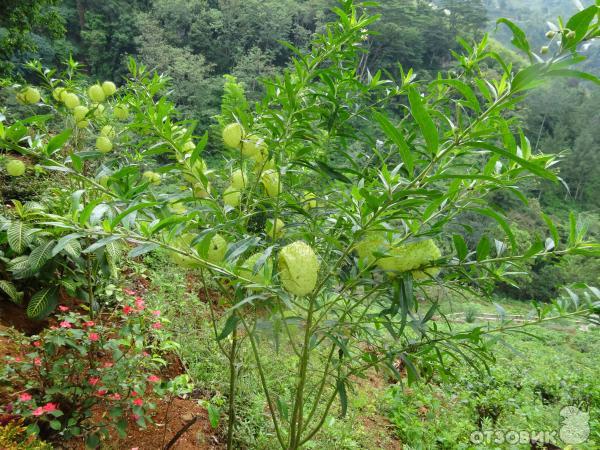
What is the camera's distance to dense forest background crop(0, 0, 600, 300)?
44.8 ft

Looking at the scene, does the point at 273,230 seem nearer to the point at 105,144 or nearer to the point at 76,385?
the point at 105,144

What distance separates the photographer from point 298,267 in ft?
2.03

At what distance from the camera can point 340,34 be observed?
2.97ft

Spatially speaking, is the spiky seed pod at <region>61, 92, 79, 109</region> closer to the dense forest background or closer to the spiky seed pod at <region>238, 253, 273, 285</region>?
the spiky seed pod at <region>238, 253, 273, 285</region>

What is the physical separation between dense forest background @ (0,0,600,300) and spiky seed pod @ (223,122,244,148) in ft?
38.5

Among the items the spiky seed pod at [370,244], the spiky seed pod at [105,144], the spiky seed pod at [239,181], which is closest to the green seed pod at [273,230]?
the spiky seed pod at [239,181]

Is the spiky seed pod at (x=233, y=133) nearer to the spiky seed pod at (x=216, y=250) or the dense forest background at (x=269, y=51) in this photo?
the spiky seed pod at (x=216, y=250)

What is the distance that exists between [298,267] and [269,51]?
1709 centimetres

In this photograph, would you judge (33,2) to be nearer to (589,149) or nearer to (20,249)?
(20,249)

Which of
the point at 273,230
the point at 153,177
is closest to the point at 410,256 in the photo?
the point at 273,230

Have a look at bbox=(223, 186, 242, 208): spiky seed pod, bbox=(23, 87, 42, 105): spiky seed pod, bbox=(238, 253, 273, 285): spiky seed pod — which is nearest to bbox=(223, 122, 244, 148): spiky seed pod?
bbox=(223, 186, 242, 208): spiky seed pod

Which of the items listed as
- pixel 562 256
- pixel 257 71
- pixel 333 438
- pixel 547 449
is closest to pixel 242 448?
pixel 333 438

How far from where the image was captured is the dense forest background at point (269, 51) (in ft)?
44.8

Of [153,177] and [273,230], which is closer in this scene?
[273,230]
